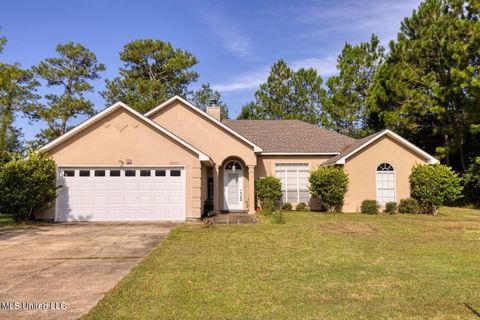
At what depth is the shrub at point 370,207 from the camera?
19.5m

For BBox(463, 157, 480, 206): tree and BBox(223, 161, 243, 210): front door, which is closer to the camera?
BBox(223, 161, 243, 210): front door

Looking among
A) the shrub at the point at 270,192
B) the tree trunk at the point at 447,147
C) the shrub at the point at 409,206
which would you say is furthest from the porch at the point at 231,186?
the tree trunk at the point at 447,147

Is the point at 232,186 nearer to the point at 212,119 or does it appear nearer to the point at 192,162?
the point at 212,119

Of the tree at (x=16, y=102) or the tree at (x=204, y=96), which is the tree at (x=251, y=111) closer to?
the tree at (x=204, y=96)

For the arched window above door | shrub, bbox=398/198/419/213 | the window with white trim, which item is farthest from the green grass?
the window with white trim

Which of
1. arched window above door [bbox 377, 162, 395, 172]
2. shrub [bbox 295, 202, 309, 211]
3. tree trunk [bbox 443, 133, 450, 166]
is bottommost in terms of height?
shrub [bbox 295, 202, 309, 211]

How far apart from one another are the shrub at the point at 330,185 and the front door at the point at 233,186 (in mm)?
4206

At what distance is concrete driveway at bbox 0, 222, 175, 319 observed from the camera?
573 cm

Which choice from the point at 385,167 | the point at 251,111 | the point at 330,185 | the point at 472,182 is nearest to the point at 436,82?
the point at 472,182

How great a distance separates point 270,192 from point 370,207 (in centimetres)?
539

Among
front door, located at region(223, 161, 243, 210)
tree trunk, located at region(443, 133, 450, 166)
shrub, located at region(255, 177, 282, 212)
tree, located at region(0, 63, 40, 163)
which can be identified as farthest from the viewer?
tree, located at region(0, 63, 40, 163)

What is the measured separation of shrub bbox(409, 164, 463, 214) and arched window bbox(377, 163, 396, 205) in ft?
3.81

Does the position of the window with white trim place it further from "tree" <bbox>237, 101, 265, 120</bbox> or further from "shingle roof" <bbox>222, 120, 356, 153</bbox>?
"tree" <bbox>237, 101, 265, 120</bbox>

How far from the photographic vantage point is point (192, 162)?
55.3 feet
